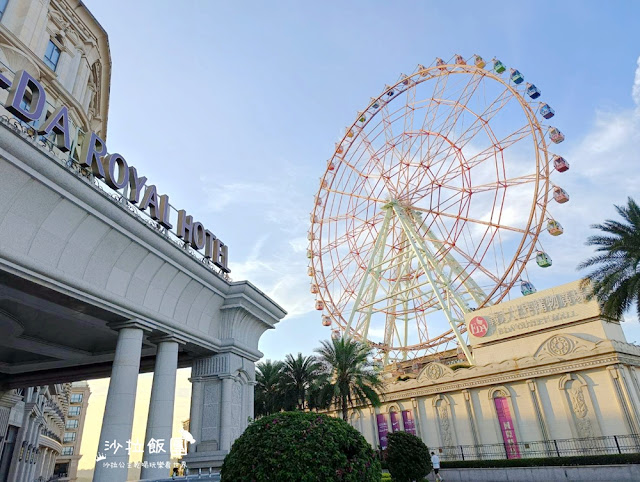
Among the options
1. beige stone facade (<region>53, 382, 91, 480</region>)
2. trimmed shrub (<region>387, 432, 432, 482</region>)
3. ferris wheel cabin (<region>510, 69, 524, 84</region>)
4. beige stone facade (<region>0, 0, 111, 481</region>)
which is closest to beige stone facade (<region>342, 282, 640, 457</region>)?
trimmed shrub (<region>387, 432, 432, 482</region>)

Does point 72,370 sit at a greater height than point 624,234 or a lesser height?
lesser

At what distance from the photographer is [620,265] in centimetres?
1823

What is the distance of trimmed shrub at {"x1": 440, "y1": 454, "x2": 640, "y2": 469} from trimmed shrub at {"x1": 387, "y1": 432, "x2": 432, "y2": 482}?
684cm

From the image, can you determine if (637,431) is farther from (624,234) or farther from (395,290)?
(395,290)

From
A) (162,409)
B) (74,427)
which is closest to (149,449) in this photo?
(162,409)

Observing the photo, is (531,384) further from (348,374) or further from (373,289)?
(373,289)

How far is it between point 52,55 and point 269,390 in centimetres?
2324

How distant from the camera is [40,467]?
49.6 metres

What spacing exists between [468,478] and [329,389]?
887 cm

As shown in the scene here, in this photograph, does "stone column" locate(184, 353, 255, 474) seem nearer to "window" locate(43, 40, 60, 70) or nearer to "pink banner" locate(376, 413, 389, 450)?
"window" locate(43, 40, 60, 70)

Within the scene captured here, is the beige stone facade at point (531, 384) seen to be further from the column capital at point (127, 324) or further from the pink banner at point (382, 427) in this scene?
the column capital at point (127, 324)

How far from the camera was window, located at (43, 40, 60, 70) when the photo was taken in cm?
1924

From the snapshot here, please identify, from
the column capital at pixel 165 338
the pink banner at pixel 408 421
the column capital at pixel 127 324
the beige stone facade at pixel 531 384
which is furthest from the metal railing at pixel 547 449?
the column capital at pixel 127 324

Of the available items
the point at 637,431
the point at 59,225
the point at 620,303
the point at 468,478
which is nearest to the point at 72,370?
the point at 59,225
